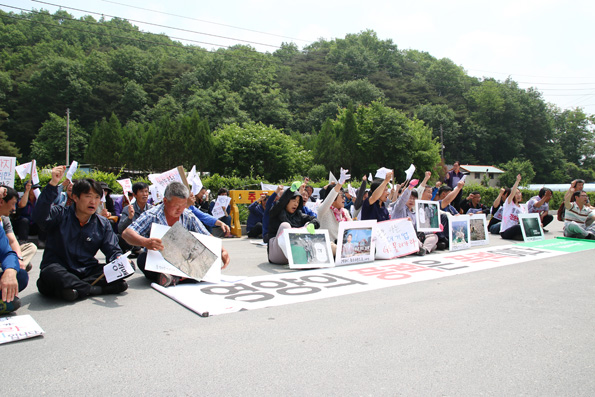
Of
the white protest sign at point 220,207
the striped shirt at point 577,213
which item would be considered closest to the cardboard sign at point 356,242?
the white protest sign at point 220,207

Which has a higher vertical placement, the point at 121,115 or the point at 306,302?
the point at 121,115

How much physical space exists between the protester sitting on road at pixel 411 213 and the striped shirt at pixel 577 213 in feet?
17.9

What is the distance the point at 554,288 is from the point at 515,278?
2.27ft

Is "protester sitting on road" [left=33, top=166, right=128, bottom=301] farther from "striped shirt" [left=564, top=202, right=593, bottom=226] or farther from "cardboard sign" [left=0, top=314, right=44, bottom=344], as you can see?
"striped shirt" [left=564, top=202, right=593, bottom=226]

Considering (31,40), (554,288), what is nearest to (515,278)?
(554,288)

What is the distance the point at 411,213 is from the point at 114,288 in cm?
645

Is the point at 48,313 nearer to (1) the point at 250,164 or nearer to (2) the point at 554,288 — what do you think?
(2) the point at 554,288

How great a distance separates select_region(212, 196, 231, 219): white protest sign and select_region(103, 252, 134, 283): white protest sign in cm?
785

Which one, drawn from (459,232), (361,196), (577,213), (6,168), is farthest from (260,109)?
(361,196)

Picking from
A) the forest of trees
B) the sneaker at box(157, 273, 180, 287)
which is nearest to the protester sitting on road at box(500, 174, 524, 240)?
the sneaker at box(157, 273, 180, 287)

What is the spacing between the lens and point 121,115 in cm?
6309

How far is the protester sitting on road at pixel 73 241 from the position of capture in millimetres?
4863

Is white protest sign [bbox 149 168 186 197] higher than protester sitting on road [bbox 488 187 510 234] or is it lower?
higher

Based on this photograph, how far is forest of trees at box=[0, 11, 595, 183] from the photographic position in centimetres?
3666
